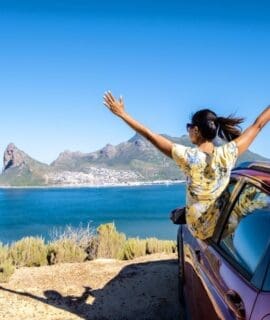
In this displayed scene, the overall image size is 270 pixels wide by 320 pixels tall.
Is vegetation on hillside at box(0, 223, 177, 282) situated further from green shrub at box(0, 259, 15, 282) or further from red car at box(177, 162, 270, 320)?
red car at box(177, 162, 270, 320)

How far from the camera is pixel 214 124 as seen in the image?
418cm

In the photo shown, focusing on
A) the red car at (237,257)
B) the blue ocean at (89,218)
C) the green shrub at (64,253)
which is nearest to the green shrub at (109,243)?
the green shrub at (64,253)

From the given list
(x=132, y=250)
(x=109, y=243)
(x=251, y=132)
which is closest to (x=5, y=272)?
(x=132, y=250)

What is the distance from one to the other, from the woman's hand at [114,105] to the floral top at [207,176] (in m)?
0.52

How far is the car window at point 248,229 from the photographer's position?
9.52 ft

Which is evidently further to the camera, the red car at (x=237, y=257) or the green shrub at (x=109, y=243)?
the green shrub at (x=109, y=243)

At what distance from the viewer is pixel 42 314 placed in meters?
6.54

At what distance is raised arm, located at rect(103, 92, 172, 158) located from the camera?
384cm

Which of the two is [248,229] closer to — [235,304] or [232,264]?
[232,264]

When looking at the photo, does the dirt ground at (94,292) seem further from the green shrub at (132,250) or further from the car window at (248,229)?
the car window at (248,229)

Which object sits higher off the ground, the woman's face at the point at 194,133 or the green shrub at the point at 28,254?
the woman's face at the point at 194,133

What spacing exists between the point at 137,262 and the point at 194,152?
17.9 feet

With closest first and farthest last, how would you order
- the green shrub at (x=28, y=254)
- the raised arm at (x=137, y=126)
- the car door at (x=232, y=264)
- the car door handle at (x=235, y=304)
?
the car door handle at (x=235, y=304), the car door at (x=232, y=264), the raised arm at (x=137, y=126), the green shrub at (x=28, y=254)

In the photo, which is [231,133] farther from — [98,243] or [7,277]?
[98,243]
